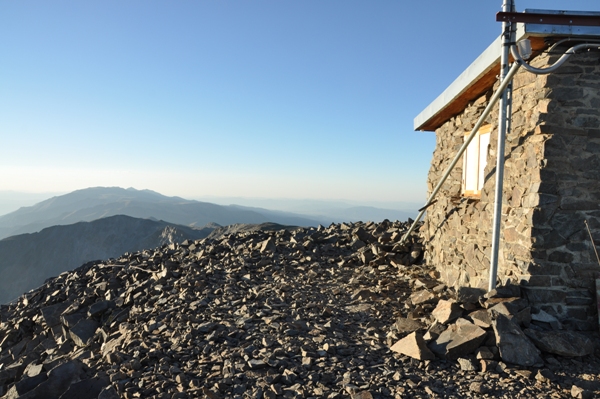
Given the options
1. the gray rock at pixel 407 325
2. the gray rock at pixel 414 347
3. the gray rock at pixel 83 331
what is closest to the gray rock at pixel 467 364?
the gray rock at pixel 414 347

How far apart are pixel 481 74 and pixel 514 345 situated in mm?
4254

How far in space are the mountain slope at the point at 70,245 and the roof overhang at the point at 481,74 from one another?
4556 cm

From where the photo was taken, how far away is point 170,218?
135 m

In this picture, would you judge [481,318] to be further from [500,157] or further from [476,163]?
[476,163]

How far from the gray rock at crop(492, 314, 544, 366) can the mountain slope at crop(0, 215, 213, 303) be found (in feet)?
160

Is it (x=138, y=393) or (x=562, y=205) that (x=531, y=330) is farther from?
(x=138, y=393)

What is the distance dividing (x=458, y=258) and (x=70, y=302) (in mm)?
9815

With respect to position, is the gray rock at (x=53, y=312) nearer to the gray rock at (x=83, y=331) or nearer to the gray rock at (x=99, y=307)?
the gray rock at (x=99, y=307)

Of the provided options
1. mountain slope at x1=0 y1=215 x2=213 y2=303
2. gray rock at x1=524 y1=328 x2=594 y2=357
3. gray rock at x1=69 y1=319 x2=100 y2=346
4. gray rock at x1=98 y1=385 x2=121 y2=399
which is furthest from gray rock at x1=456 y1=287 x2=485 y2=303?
mountain slope at x1=0 y1=215 x2=213 y2=303

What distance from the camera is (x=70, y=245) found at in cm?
5903

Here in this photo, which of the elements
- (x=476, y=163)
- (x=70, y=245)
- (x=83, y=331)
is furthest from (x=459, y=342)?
(x=70, y=245)

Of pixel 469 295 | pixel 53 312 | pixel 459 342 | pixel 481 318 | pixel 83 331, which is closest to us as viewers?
pixel 459 342

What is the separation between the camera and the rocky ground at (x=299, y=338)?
180 inches

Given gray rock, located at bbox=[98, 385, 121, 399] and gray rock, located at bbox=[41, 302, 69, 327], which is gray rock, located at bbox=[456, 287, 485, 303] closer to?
gray rock, located at bbox=[98, 385, 121, 399]
